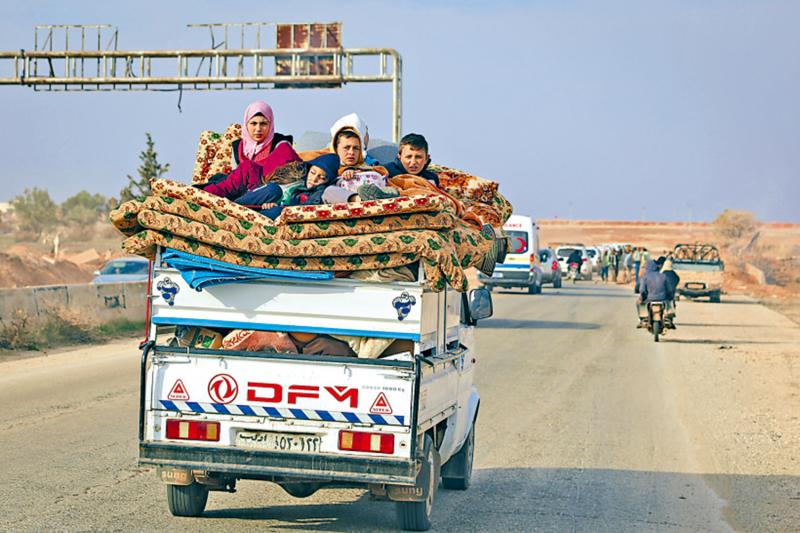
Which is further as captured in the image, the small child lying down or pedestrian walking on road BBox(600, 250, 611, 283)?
pedestrian walking on road BBox(600, 250, 611, 283)

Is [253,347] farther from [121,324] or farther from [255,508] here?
[121,324]

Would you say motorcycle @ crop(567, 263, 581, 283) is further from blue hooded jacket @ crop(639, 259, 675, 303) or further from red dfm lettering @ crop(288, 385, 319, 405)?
red dfm lettering @ crop(288, 385, 319, 405)

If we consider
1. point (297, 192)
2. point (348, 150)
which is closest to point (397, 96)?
point (348, 150)

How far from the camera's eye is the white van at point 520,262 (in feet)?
133

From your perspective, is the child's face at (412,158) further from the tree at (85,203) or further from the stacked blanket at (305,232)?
the tree at (85,203)

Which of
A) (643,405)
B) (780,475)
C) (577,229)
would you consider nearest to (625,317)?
(643,405)

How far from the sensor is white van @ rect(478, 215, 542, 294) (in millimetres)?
40438

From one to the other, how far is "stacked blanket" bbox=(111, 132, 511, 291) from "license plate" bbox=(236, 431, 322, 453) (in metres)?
0.95

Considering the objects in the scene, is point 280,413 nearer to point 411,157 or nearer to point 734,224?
point 411,157

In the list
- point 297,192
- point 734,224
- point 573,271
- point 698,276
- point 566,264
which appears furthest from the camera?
point 734,224

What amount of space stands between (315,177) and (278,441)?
5.88 ft

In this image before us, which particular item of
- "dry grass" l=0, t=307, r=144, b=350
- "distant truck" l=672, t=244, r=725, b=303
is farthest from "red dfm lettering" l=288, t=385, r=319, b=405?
"distant truck" l=672, t=244, r=725, b=303

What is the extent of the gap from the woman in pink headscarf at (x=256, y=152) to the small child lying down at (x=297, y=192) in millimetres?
346

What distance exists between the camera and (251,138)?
27.9 ft
